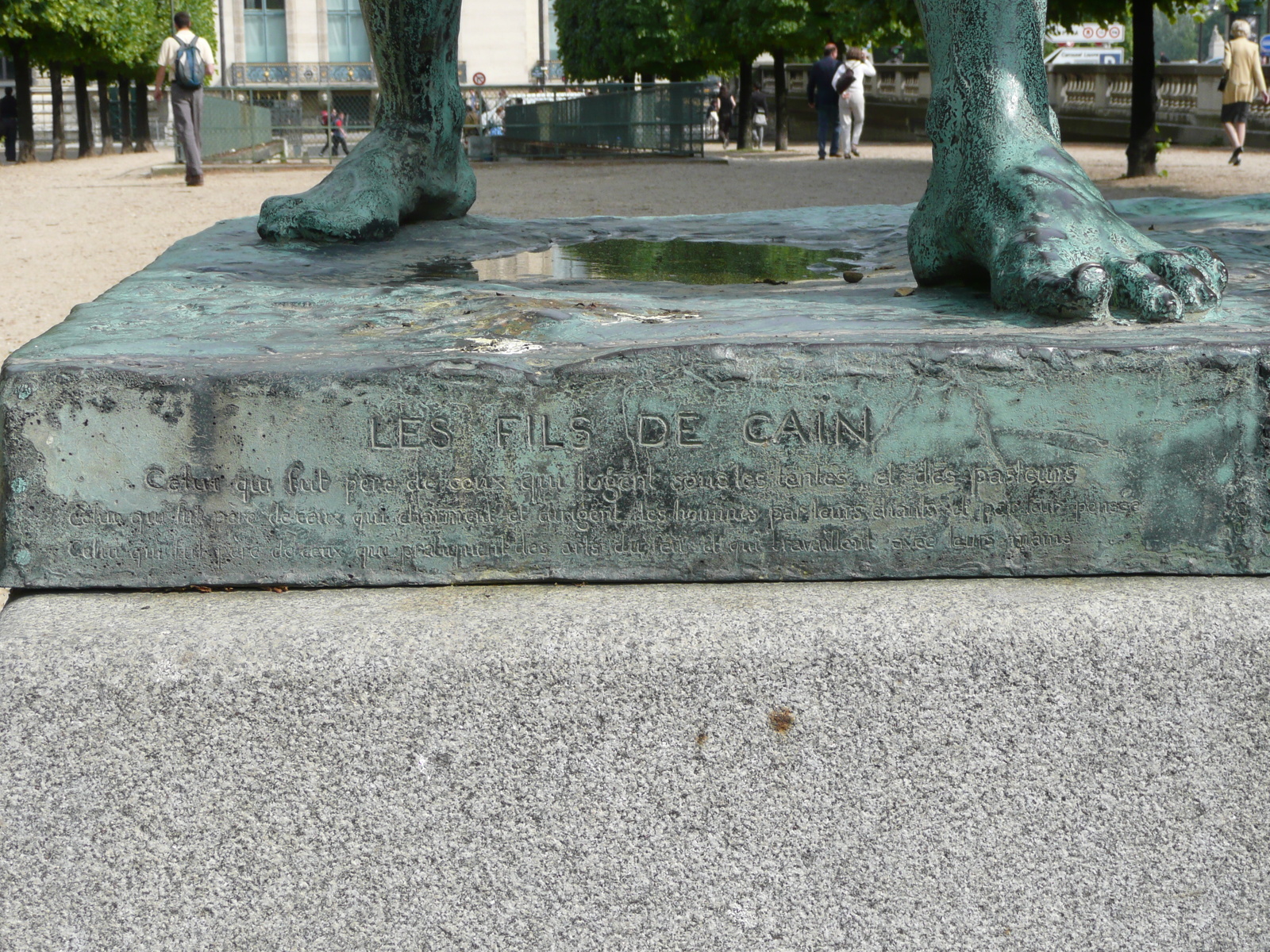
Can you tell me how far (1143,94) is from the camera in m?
13.4

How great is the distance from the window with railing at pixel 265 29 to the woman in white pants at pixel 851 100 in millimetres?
32757

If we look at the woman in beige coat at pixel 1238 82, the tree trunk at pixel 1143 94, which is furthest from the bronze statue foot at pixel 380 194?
the woman in beige coat at pixel 1238 82

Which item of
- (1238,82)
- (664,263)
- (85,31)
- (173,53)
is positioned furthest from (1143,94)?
(85,31)

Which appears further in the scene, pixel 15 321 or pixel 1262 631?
pixel 15 321

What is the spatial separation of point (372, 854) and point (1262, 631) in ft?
3.68

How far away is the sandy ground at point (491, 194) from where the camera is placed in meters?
8.80

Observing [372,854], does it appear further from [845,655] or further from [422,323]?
[422,323]

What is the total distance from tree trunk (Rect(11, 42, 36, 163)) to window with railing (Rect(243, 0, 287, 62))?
27.2 meters

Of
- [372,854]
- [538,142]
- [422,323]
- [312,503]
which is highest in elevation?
[538,142]

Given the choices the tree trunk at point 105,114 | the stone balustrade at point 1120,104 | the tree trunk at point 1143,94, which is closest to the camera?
the tree trunk at point 1143,94

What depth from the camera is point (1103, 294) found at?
1.94 metres

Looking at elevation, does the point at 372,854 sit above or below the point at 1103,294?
below

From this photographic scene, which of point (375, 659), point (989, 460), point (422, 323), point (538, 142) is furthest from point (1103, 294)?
point (538, 142)

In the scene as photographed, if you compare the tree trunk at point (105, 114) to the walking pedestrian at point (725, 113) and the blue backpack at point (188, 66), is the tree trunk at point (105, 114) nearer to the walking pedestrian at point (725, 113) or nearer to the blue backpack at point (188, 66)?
the walking pedestrian at point (725, 113)
